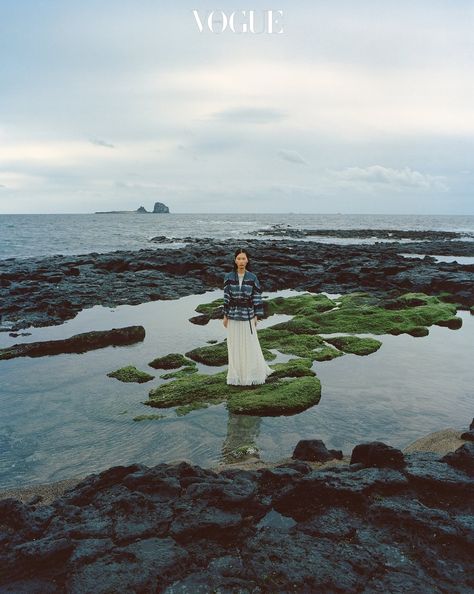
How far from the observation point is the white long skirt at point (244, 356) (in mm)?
11406

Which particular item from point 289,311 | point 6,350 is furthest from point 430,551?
point 289,311

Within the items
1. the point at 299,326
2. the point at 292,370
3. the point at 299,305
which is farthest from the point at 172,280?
the point at 292,370

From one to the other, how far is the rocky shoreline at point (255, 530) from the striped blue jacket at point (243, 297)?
485 cm

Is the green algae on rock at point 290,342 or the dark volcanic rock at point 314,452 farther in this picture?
the green algae on rock at point 290,342

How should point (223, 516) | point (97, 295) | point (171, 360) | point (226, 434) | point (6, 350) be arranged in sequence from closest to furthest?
point (223, 516) < point (226, 434) < point (171, 360) < point (6, 350) < point (97, 295)

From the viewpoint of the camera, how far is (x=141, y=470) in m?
6.59

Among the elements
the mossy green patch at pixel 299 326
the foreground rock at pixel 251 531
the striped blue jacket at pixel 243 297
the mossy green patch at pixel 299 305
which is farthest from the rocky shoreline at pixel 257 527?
the mossy green patch at pixel 299 305

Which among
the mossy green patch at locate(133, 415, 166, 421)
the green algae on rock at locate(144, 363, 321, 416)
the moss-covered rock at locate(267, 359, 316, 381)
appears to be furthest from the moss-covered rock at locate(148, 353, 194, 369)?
the mossy green patch at locate(133, 415, 166, 421)

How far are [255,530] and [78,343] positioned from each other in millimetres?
11809

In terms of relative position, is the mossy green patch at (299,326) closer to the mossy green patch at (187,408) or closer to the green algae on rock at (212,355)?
the green algae on rock at (212,355)

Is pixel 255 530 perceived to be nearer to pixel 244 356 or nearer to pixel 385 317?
pixel 244 356

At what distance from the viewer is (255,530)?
17.8 ft

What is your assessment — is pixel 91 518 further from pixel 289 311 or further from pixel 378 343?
pixel 289 311

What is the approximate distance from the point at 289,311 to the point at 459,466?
605 inches
